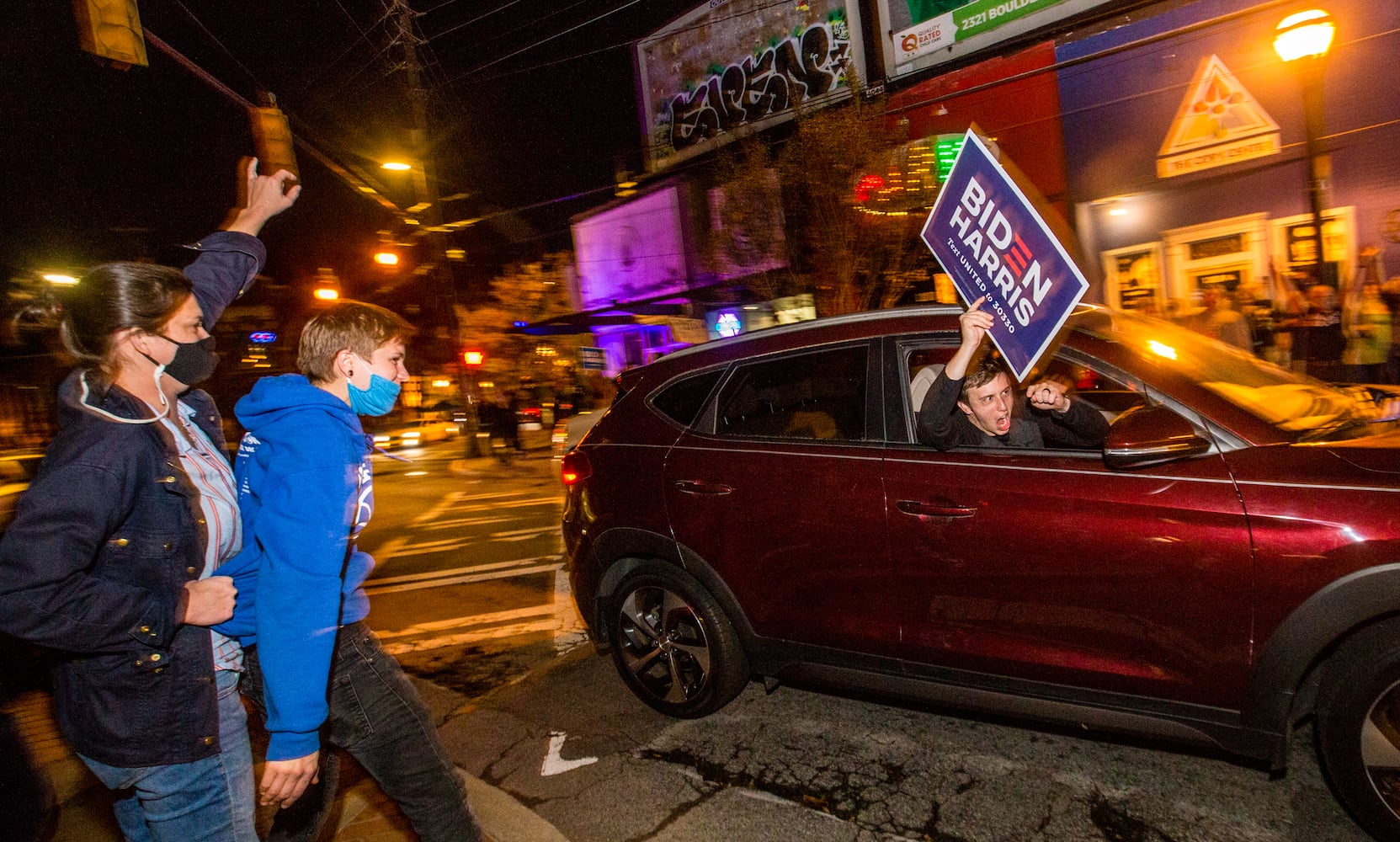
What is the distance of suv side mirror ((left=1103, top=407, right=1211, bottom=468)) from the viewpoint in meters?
2.50

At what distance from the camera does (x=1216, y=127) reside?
10664mm

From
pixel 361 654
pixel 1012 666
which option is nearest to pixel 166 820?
pixel 361 654

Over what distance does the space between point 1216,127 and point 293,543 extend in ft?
41.6

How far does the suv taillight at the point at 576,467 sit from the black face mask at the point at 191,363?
2.26 metres

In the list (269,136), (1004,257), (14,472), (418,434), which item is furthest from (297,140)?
(418,434)

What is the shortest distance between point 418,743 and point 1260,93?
12.6 m

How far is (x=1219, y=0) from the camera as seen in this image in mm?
10445

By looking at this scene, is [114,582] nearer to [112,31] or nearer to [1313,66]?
[112,31]

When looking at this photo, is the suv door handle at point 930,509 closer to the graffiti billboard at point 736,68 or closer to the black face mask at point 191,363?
the black face mask at point 191,363

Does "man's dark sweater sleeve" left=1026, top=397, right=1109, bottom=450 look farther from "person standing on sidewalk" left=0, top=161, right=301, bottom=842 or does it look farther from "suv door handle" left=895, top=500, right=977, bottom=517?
"person standing on sidewalk" left=0, top=161, right=301, bottom=842

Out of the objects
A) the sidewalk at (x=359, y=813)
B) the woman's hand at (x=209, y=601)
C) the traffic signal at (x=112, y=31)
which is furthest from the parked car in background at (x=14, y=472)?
the woman's hand at (x=209, y=601)

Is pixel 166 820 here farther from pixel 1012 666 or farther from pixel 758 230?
pixel 758 230

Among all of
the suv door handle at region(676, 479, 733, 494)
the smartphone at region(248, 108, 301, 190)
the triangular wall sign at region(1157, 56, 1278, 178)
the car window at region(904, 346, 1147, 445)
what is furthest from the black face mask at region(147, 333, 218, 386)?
the triangular wall sign at region(1157, 56, 1278, 178)

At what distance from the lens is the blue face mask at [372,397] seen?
6.76 feet
